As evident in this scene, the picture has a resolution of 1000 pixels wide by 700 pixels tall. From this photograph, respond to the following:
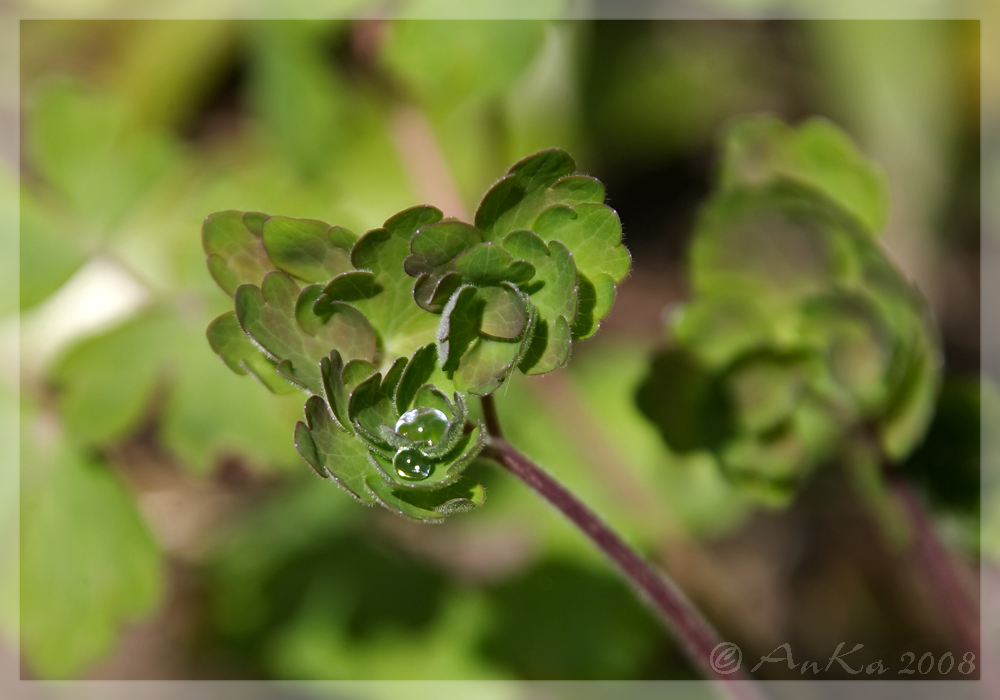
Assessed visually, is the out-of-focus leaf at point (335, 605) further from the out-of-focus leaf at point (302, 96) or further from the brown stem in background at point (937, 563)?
the brown stem in background at point (937, 563)

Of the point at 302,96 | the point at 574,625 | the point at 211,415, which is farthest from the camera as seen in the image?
the point at 302,96

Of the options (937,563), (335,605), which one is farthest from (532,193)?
(335,605)

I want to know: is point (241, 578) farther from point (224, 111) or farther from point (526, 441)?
point (224, 111)

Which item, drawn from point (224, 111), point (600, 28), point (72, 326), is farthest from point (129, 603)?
point (600, 28)

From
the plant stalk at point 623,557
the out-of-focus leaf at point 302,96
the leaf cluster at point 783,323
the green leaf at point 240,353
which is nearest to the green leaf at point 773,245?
the leaf cluster at point 783,323

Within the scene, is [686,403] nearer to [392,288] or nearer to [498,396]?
[498,396]

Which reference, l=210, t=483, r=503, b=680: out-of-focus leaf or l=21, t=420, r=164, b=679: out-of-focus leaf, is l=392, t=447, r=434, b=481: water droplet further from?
l=210, t=483, r=503, b=680: out-of-focus leaf
